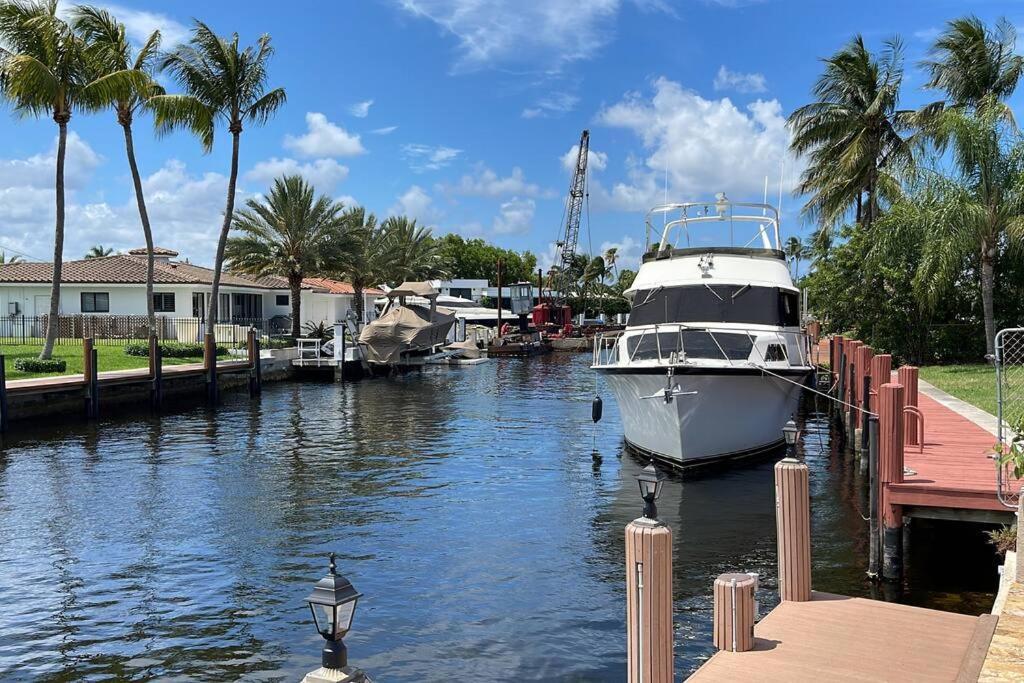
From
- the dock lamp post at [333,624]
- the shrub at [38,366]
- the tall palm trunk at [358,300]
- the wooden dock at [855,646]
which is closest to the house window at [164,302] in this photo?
the tall palm trunk at [358,300]

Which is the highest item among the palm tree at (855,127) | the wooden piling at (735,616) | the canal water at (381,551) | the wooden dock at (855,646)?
the palm tree at (855,127)

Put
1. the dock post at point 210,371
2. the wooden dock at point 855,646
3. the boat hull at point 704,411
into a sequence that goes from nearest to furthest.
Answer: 1. the wooden dock at point 855,646
2. the boat hull at point 704,411
3. the dock post at point 210,371

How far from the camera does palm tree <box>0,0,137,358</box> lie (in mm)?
31766

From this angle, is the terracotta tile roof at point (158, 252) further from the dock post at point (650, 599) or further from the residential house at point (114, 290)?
the dock post at point (650, 599)

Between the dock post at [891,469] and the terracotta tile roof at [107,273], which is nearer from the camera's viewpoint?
the dock post at [891,469]

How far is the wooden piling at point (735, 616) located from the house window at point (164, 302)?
161ft

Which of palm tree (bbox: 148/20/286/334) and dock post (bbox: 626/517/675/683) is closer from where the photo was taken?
dock post (bbox: 626/517/675/683)

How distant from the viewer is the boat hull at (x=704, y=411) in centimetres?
1691

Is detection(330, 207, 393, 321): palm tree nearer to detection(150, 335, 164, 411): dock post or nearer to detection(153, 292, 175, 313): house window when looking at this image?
detection(153, 292, 175, 313): house window

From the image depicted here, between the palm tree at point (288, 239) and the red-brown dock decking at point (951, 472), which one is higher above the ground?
the palm tree at point (288, 239)

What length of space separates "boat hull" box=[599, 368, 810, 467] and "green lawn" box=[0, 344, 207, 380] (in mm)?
21191

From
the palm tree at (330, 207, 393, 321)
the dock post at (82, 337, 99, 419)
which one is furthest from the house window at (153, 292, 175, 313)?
the dock post at (82, 337, 99, 419)

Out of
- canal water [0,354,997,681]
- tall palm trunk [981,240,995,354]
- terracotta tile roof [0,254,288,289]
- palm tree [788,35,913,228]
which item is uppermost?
palm tree [788,35,913,228]

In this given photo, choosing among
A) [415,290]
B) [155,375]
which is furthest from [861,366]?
[415,290]
